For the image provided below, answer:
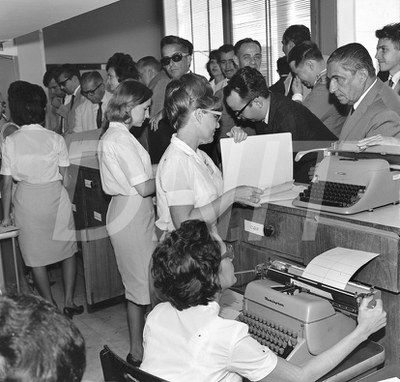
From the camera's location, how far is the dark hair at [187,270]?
1.62 metres

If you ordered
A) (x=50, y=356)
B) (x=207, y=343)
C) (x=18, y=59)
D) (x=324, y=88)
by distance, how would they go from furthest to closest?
(x=18, y=59) → (x=324, y=88) → (x=207, y=343) → (x=50, y=356)

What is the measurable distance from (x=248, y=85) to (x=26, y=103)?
5.16 feet

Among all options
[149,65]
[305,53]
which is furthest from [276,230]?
[149,65]

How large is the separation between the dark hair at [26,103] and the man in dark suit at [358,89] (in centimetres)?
199

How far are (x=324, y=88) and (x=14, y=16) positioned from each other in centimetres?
291

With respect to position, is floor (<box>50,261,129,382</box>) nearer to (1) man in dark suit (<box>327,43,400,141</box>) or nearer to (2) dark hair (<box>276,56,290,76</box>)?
(1) man in dark suit (<box>327,43,400,141</box>)

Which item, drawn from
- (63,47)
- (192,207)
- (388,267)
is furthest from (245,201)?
(63,47)

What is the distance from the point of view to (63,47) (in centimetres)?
810

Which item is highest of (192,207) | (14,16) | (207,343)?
(14,16)

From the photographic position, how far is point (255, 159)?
96.5 inches

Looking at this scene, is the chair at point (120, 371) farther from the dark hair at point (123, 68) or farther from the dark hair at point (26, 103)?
the dark hair at point (123, 68)

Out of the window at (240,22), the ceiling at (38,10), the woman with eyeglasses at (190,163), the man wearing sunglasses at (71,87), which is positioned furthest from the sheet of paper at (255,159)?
the window at (240,22)

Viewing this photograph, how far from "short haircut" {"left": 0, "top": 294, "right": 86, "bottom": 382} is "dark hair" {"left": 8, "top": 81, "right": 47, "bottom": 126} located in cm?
288

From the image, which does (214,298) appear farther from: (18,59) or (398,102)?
(18,59)
